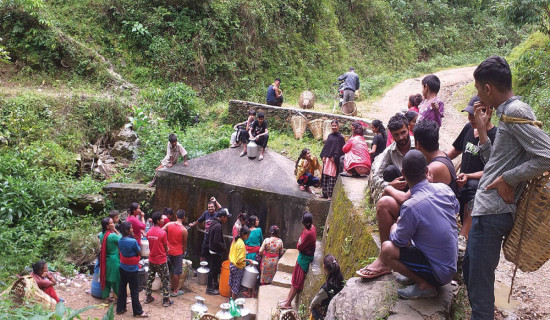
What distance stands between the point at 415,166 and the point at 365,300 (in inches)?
44.5

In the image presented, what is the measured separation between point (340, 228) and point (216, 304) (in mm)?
3252

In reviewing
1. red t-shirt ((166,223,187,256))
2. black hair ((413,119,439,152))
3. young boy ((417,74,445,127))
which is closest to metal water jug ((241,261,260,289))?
red t-shirt ((166,223,187,256))

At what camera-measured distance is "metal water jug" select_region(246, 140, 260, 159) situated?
32.8 ft

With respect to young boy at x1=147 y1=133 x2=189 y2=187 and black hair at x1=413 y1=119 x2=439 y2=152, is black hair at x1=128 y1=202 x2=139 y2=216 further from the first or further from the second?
black hair at x1=413 y1=119 x2=439 y2=152

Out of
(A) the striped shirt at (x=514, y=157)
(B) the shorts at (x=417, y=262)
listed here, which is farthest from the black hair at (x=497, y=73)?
(B) the shorts at (x=417, y=262)

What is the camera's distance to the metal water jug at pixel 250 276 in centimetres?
762

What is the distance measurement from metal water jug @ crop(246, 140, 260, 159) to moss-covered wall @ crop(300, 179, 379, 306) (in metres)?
3.55

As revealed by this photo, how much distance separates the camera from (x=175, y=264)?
7980 mm

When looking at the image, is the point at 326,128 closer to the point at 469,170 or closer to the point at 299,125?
the point at 299,125

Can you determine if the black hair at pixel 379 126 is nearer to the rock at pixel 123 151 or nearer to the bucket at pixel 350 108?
the bucket at pixel 350 108

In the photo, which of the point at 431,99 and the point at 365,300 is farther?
the point at 431,99

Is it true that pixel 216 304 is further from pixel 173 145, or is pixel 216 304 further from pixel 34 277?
pixel 173 145

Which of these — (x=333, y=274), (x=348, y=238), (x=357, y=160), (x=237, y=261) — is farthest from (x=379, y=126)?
(x=333, y=274)

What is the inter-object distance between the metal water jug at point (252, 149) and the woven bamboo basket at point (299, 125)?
284 centimetres
